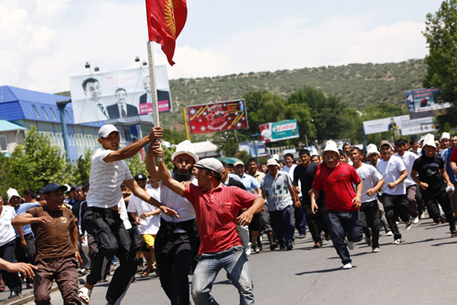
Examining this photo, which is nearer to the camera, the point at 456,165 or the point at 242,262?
the point at 242,262

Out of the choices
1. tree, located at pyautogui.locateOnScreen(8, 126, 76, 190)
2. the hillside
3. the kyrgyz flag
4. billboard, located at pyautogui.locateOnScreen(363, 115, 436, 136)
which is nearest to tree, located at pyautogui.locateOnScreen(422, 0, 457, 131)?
billboard, located at pyautogui.locateOnScreen(363, 115, 436, 136)

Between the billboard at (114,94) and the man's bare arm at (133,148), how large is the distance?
41228 millimetres

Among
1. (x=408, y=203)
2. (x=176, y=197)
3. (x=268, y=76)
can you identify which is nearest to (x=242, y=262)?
(x=176, y=197)

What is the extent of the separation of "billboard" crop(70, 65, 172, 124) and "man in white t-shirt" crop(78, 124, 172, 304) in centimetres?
4081

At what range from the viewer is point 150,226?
11.5 meters

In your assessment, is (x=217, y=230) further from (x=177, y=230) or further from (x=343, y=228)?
(x=343, y=228)

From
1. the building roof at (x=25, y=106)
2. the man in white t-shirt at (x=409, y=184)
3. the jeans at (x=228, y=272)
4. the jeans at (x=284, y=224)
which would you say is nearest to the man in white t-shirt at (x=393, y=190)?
the man in white t-shirt at (x=409, y=184)

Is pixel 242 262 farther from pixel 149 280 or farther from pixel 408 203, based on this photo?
pixel 408 203

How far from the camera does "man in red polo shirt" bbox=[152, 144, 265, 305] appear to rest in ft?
17.4

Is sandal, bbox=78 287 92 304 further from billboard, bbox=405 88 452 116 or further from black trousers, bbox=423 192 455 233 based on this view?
billboard, bbox=405 88 452 116

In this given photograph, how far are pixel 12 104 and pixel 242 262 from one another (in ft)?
214

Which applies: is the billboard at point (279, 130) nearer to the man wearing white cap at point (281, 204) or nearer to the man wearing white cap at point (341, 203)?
the man wearing white cap at point (281, 204)

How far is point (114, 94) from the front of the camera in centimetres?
4781

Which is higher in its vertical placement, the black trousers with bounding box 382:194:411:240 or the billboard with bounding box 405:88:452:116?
the billboard with bounding box 405:88:452:116
